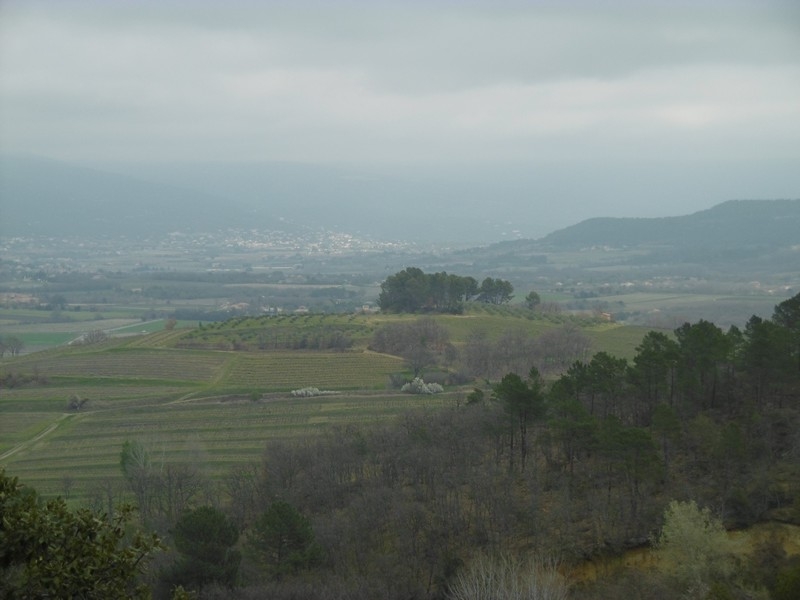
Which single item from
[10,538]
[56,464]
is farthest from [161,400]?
[10,538]

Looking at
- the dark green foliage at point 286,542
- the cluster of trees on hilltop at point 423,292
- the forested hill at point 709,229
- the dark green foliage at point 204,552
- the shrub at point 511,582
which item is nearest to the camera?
the shrub at point 511,582

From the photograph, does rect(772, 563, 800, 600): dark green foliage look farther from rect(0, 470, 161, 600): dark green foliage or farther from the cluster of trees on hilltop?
the cluster of trees on hilltop

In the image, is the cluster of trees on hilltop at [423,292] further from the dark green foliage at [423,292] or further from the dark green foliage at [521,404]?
the dark green foliage at [521,404]

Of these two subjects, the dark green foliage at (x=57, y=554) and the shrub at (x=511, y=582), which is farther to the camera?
the shrub at (x=511, y=582)

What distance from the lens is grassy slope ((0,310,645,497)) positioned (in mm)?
26859

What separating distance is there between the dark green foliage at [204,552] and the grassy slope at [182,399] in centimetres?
927

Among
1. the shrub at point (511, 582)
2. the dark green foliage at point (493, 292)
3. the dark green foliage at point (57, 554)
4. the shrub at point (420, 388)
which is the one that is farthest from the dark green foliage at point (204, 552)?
the dark green foliage at point (493, 292)

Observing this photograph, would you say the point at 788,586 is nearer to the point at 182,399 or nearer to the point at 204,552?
the point at 204,552

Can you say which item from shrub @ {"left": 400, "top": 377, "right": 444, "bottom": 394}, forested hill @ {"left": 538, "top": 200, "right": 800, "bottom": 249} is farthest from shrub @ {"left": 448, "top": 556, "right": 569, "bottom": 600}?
forested hill @ {"left": 538, "top": 200, "right": 800, "bottom": 249}

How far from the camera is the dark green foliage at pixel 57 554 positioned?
632cm

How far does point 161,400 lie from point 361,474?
53.1ft

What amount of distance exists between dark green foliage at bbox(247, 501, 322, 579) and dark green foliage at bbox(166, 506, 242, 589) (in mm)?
717

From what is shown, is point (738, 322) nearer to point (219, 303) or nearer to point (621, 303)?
point (621, 303)

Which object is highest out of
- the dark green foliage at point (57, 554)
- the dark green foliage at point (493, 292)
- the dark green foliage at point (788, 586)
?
the dark green foliage at point (493, 292)
